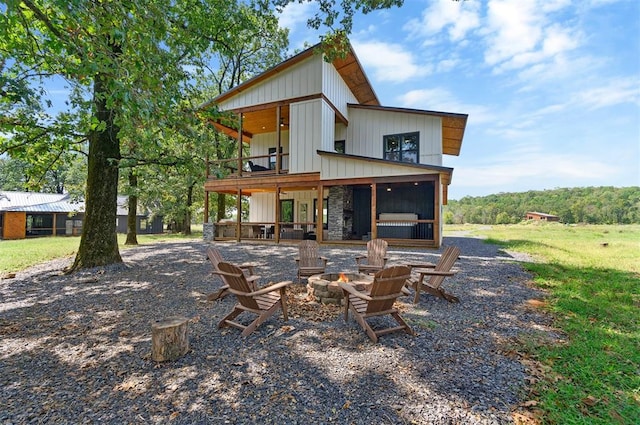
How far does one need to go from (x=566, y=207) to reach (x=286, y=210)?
62.7 meters

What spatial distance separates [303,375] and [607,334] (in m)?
3.92

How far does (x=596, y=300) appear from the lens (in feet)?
17.3

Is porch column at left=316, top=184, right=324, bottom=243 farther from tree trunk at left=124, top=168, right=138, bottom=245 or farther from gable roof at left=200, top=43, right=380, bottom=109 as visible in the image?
tree trunk at left=124, top=168, right=138, bottom=245

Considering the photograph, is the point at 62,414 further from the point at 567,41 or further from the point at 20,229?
the point at 20,229

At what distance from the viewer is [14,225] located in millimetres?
25234

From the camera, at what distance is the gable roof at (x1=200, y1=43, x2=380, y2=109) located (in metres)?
13.6

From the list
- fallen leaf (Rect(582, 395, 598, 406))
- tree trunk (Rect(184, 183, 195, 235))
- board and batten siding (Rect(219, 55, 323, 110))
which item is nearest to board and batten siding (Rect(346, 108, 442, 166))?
board and batten siding (Rect(219, 55, 323, 110))

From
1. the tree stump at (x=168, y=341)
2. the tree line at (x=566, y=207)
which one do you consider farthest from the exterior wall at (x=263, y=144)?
the tree line at (x=566, y=207)

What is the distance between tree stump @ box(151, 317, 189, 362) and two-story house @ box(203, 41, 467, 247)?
9.68 metres

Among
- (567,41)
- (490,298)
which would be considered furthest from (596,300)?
(567,41)

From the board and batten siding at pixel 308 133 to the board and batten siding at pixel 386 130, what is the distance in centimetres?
226

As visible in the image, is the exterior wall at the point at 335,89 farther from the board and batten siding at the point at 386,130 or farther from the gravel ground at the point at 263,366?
the gravel ground at the point at 263,366

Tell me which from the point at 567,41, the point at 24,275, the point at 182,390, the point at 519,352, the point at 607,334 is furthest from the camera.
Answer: the point at 567,41

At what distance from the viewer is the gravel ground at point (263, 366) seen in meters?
2.44
